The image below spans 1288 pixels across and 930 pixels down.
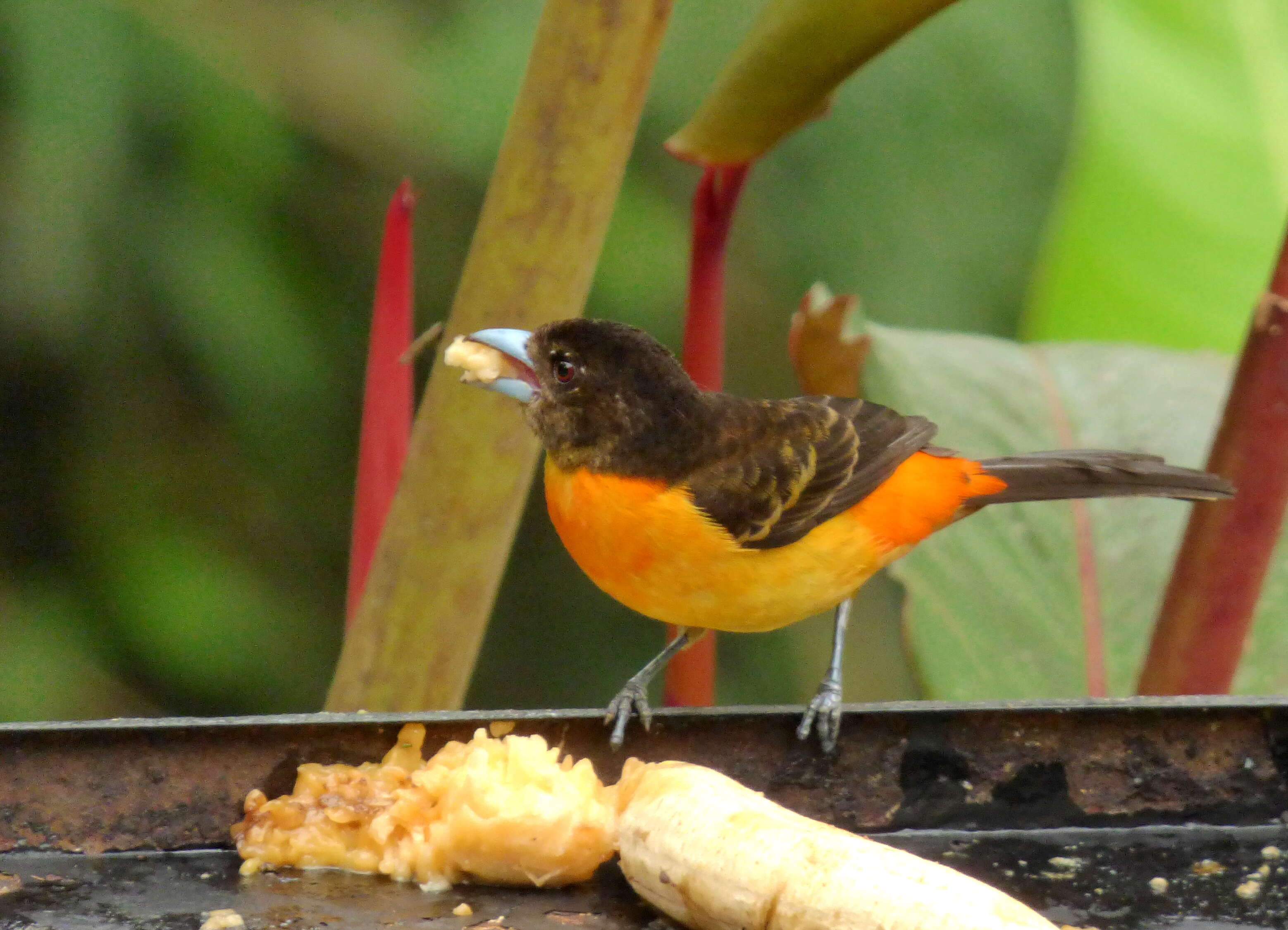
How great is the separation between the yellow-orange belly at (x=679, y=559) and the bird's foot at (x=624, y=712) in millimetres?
130

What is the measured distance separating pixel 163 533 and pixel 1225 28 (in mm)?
2152

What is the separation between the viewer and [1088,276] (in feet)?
8.38

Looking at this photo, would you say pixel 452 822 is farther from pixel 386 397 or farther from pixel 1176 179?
pixel 1176 179

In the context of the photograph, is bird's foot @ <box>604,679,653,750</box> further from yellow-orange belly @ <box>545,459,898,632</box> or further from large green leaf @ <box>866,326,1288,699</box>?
large green leaf @ <box>866,326,1288,699</box>

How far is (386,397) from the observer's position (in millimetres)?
1548

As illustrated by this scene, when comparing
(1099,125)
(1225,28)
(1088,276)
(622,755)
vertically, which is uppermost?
(1225,28)

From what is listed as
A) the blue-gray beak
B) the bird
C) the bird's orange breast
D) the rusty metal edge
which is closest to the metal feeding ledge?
the rusty metal edge

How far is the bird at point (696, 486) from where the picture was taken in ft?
5.42

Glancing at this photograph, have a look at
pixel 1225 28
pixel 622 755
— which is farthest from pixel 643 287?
pixel 622 755

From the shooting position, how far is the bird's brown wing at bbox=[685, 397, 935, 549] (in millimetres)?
1682

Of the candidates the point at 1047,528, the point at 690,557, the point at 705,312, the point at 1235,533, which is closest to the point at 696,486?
the point at 690,557

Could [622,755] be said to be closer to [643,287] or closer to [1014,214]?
[643,287]

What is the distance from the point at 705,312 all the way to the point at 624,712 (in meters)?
0.47

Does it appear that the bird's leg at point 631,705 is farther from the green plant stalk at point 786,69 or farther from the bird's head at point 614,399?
the green plant stalk at point 786,69
